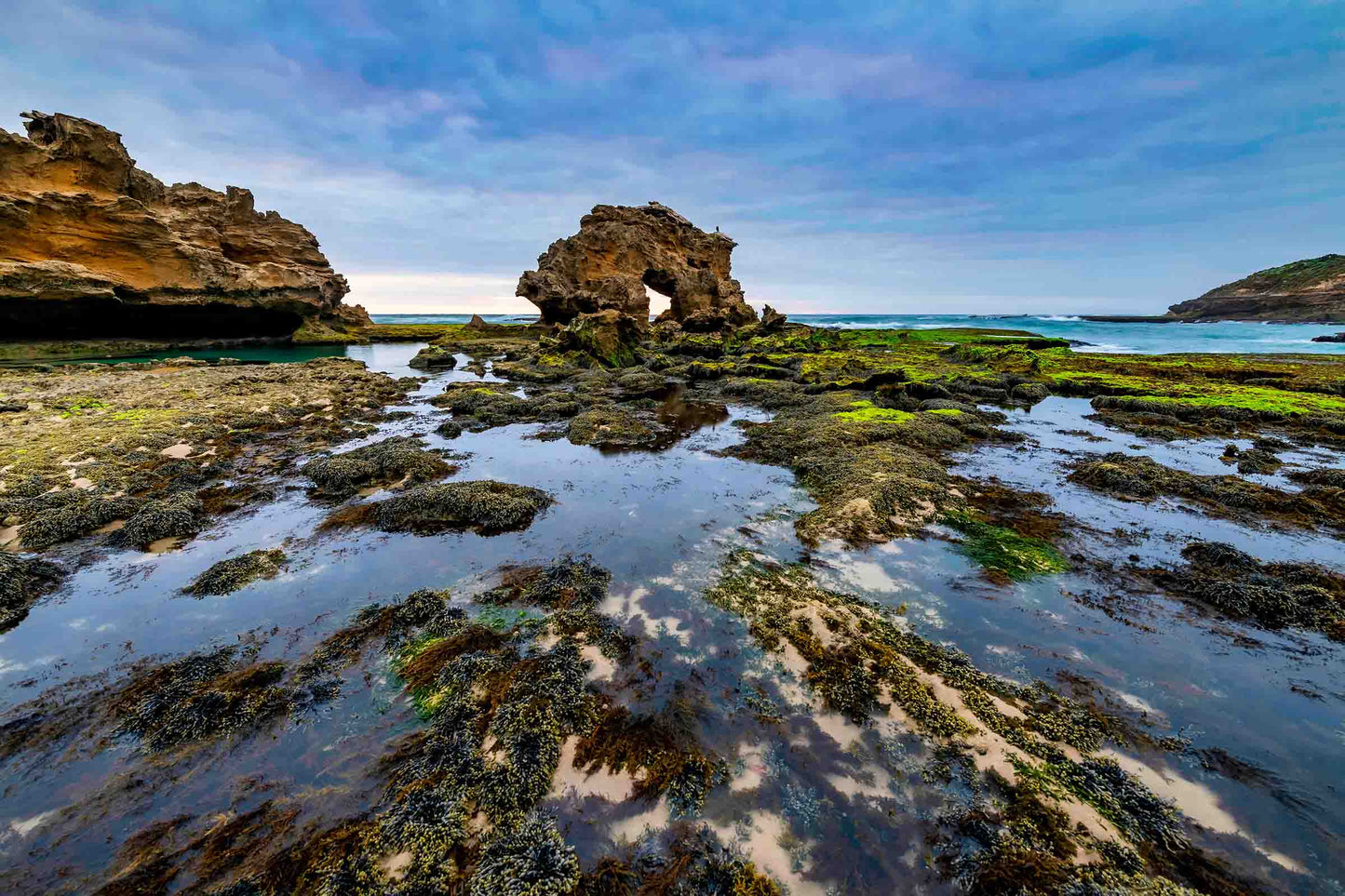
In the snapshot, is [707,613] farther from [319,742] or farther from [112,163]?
[112,163]

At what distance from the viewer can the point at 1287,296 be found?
300 ft

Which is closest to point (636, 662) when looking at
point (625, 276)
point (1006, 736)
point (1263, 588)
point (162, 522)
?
point (1006, 736)

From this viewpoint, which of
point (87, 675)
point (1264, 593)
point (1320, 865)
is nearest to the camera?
point (1320, 865)

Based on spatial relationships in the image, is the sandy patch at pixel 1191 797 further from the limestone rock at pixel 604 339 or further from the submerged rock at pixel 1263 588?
the limestone rock at pixel 604 339

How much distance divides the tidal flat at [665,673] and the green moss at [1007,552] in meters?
0.07

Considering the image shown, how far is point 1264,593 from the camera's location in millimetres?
5836

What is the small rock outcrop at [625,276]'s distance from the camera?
5516cm

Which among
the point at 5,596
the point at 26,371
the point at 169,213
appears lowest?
the point at 5,596

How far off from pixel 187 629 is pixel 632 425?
11371 mm

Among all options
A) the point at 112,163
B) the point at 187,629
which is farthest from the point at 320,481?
the point at 112,163

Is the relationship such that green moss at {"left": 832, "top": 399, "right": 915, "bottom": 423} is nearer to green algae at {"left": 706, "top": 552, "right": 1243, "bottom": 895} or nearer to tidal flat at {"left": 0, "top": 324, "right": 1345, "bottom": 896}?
tidal flat at {"left": 0, "top": 324, "right": 1345, "bottom": 896}

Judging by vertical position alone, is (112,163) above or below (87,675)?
above

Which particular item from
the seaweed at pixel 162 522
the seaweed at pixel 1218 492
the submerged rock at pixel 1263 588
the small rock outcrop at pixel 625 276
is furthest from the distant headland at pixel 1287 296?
the seaweed at pixel 162 522

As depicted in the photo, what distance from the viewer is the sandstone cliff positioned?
8344 cm
